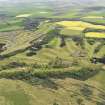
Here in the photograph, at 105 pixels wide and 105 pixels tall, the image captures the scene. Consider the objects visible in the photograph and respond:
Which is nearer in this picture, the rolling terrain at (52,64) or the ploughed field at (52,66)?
the ploughed field at (52,66)

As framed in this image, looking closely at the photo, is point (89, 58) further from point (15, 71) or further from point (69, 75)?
point (15, 71)

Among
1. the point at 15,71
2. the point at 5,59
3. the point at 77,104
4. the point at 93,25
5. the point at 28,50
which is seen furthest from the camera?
the point at 93,25

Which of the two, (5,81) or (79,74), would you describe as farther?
(79,74)

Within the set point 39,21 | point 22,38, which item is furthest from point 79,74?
point 39,21

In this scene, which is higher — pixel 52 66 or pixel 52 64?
pixel 52 64

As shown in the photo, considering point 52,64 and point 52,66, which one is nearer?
point 52,66

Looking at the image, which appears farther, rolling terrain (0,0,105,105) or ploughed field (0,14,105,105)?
rolling terrain (0,0,105,105)
